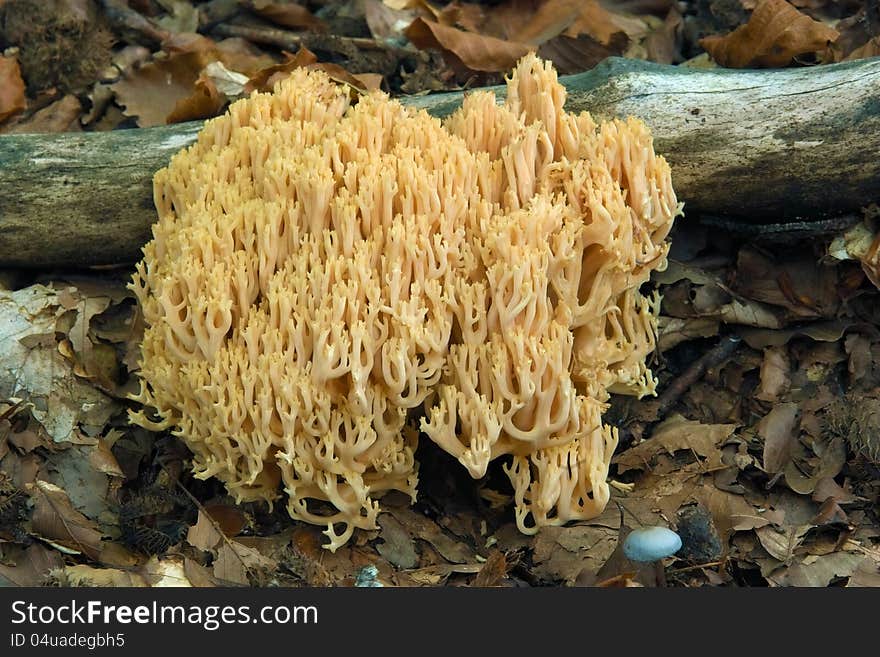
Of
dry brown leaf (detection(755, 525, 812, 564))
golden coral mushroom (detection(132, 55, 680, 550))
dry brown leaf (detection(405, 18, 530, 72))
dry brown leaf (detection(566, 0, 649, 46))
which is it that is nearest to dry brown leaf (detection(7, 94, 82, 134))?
golden coral mushroom (detection(132, 55, 680, 550))

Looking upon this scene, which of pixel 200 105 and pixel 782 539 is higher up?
pixel 200 105

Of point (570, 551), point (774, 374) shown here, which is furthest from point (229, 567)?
point (774, 374)

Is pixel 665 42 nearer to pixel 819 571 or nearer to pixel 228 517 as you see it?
pixel 819 571

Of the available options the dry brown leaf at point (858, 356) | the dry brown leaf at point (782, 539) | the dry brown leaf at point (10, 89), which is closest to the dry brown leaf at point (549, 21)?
the dry brown leaf at point (858, 356)

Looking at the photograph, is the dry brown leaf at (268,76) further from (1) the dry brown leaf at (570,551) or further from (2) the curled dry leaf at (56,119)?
(1) the dry brown leaf at (570,551)

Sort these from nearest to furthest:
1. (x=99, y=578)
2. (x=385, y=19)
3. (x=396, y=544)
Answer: (x=99, y=578) → (x=396, y=544) → (x=385, y=19)

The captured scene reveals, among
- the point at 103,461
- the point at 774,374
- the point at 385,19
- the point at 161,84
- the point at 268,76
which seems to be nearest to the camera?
the point at 103,461

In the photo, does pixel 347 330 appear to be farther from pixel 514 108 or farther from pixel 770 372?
pixel 770 372
